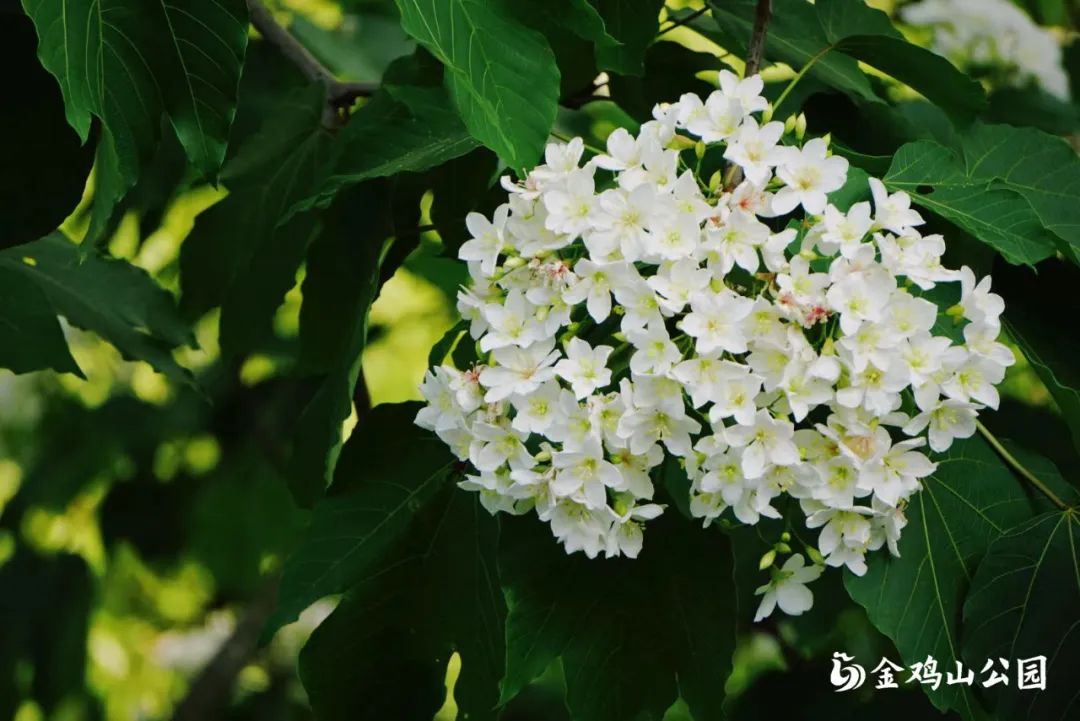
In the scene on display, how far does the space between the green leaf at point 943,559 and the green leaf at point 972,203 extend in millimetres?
184

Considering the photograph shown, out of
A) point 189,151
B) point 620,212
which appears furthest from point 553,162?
point 189,151

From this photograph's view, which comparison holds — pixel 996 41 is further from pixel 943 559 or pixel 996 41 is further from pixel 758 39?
pixel 943 559

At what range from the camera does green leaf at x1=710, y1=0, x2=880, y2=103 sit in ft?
3.87

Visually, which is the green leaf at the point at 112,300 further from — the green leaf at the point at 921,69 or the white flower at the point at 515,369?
the green leaf at the point at 921,69

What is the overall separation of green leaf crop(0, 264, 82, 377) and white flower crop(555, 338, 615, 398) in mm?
677

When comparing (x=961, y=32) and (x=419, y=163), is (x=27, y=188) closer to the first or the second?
(x=419, y=163)

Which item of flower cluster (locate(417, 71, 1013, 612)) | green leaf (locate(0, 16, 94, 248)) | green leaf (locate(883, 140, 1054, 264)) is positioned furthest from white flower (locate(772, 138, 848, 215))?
green leaf (locate(0, 16, 94, 248))

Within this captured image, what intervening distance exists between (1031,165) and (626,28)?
377mm

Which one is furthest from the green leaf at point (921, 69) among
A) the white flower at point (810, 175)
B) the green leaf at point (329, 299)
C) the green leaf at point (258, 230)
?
the green leaf at point (258, 230)

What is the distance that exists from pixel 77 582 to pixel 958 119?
1.54 meters

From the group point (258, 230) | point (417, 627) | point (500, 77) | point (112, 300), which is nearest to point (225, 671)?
point (112, 300)

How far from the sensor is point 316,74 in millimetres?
1434

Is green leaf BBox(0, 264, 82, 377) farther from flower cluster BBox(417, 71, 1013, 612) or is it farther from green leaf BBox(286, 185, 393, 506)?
flower cluster BBox(417, 71, 1013, 612)

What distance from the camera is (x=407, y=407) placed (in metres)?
1.14
